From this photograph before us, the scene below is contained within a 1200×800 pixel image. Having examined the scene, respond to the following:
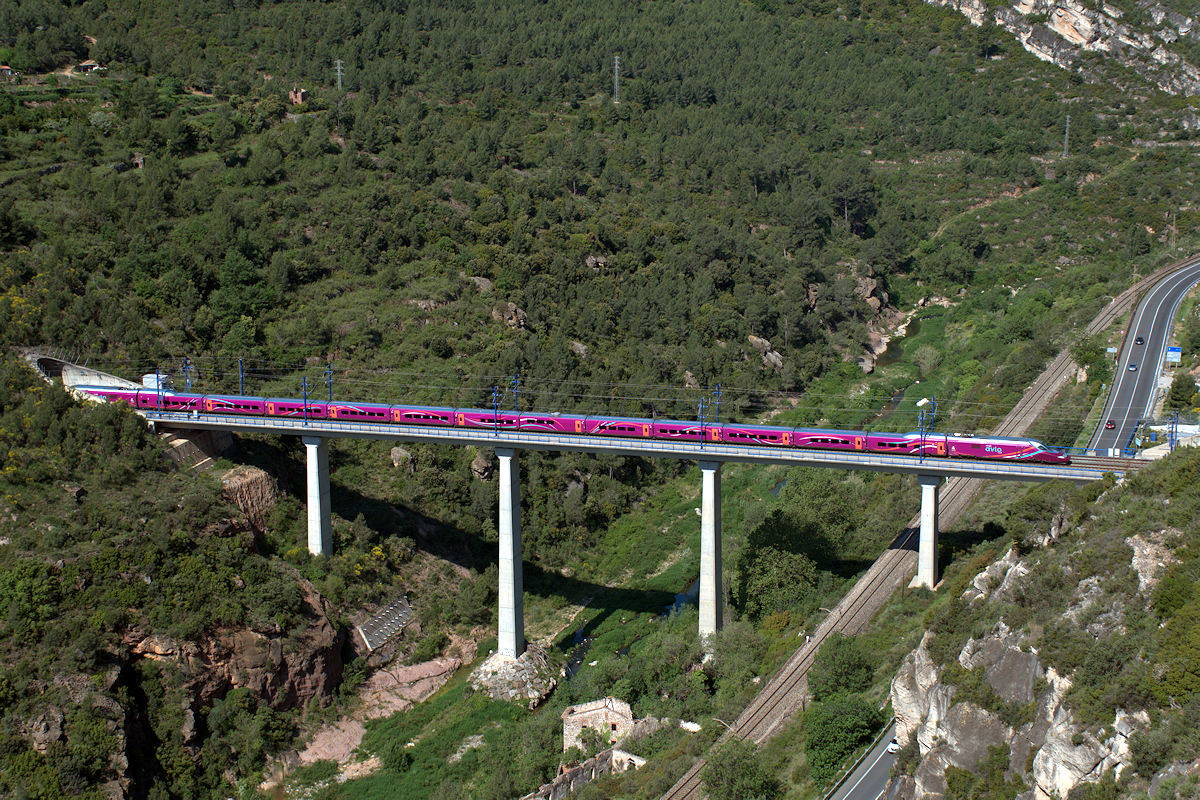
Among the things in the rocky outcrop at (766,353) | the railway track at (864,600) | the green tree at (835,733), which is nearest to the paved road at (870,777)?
the green tree at (835,733)

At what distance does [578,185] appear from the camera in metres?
123

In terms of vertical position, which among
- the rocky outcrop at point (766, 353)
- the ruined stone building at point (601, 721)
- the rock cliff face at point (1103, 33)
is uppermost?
the rock cliff face at point (1103, 33)

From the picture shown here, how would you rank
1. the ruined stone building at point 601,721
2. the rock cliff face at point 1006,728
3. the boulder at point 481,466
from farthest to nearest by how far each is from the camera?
the boulder at point 481,466
the ruined stone building at point 601,721
the rock cliff face at point 1006,728

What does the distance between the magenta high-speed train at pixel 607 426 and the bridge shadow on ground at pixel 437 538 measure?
599cm

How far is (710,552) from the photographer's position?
62031 millimetres

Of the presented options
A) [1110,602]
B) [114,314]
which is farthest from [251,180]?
[1110,602]

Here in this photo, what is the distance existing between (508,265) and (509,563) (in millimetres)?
43378

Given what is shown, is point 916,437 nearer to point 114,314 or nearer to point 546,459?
point 546,459

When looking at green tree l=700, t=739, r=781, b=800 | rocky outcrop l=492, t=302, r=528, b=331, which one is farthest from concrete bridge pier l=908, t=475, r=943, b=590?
rocky outcrop l=492, t=302, r=528, b=331

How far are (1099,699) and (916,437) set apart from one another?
83.7ft

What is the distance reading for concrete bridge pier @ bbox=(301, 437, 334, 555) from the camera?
6738 cm

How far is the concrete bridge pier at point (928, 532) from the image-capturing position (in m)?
59.5

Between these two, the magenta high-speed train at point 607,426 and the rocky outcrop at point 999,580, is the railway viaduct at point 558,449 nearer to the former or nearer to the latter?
the magenta high-speed train at point 607,426

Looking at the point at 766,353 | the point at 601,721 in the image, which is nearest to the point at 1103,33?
the point at 766,353
